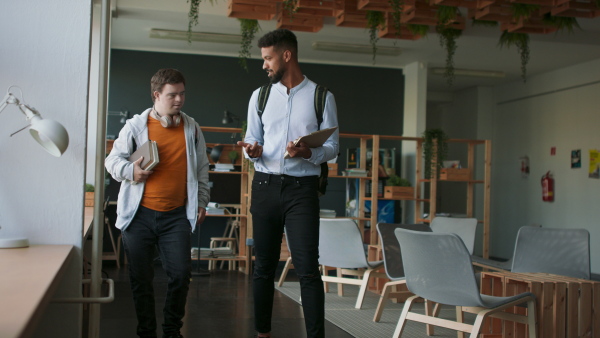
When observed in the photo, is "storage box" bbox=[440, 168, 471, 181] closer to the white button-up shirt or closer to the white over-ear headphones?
the white button-up shirt

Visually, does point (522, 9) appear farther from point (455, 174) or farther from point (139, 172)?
point (139, 172)

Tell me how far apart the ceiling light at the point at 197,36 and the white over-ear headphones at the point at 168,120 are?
20.3ft

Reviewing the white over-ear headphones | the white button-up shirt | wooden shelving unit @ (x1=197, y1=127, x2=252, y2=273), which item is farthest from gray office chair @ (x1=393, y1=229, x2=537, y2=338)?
wooden shelving unit @ (x1=197, y1=127, x2=252, y2=273)

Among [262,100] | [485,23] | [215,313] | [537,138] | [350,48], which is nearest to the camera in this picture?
[262,100]

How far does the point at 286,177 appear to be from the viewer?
11.3 feet

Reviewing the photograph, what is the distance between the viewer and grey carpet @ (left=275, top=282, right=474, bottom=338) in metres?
4.93

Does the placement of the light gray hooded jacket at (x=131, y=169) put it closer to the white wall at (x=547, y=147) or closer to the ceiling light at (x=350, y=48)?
the ceiling light at (x=350, y=48)

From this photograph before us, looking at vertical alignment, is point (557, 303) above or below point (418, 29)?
below

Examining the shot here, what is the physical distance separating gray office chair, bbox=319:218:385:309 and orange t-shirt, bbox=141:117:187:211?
2871 millimetres

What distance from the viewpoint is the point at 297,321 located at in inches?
207

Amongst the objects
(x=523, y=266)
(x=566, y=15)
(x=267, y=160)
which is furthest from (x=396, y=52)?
(x=267, y=160)

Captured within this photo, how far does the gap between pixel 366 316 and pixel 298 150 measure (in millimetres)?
2742

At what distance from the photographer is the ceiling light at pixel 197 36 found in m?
9.52

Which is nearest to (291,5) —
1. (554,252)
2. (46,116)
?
(554,252)
